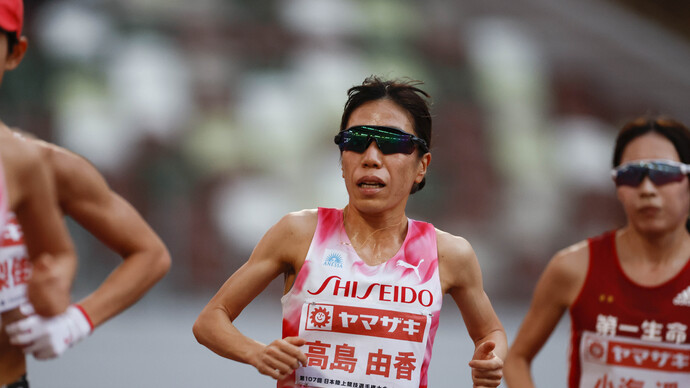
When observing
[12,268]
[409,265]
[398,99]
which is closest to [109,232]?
[12,268]

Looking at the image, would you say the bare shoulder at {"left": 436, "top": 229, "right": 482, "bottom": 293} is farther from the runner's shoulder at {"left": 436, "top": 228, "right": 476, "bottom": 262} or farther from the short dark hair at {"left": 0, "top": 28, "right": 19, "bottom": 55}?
the short dark hair at {"left": 0, "top": 28, "right": 19, "bottom": 55}

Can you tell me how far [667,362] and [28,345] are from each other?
2.74 metres

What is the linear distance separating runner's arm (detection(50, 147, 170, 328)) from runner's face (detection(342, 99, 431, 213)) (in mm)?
914

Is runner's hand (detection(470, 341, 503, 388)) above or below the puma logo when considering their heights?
below

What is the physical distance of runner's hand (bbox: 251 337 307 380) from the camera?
291 cm

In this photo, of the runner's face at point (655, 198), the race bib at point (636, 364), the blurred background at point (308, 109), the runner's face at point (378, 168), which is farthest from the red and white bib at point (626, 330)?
the blurred background at point (308, 109)

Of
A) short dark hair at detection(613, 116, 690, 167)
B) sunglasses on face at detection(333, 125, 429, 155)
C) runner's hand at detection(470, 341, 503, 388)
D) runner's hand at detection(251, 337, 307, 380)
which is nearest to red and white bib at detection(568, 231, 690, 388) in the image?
short dark hair at detection(613, 116, 690, 167)

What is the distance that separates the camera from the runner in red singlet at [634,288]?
3701 millimetres

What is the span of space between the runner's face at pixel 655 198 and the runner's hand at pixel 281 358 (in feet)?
5.95

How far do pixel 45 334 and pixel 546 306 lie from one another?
2446 millimetres

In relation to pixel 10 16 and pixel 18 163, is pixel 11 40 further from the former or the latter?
pixel 18 163

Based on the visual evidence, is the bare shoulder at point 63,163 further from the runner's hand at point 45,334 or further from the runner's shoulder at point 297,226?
the runner's shoulder at point 297,226

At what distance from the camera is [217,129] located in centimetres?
1306

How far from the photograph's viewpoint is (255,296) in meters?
3.26
